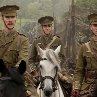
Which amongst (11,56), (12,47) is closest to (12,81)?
(11,56)

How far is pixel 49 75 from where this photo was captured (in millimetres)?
8703

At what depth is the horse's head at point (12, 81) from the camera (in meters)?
6.01

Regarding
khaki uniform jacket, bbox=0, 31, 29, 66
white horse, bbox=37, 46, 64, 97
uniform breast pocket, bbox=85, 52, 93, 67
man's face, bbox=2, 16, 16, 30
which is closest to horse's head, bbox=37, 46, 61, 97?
white horse, bbox=37, 46, 64, 97

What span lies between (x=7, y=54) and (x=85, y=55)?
1.60 metres

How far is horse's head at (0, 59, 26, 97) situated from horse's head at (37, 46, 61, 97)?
2131mm

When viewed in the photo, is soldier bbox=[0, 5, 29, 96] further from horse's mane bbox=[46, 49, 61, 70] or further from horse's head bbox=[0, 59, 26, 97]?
horse's head bbox=[0, 59, 26, 97]

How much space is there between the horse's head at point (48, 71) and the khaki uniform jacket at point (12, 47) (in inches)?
36.5

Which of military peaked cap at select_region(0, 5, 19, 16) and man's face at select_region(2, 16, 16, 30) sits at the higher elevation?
military peaked cap at select_region(0, 5, 19, 16)

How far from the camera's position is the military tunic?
28.0ft

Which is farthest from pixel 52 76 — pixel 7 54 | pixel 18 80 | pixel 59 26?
pixel 59 26

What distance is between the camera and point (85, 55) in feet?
28.3

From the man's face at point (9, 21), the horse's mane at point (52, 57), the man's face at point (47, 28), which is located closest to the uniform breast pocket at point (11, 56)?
the man's face at point (9, 21)

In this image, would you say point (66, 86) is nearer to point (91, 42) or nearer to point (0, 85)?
point (91, 42)

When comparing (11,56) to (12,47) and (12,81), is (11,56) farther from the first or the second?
(12,81)
